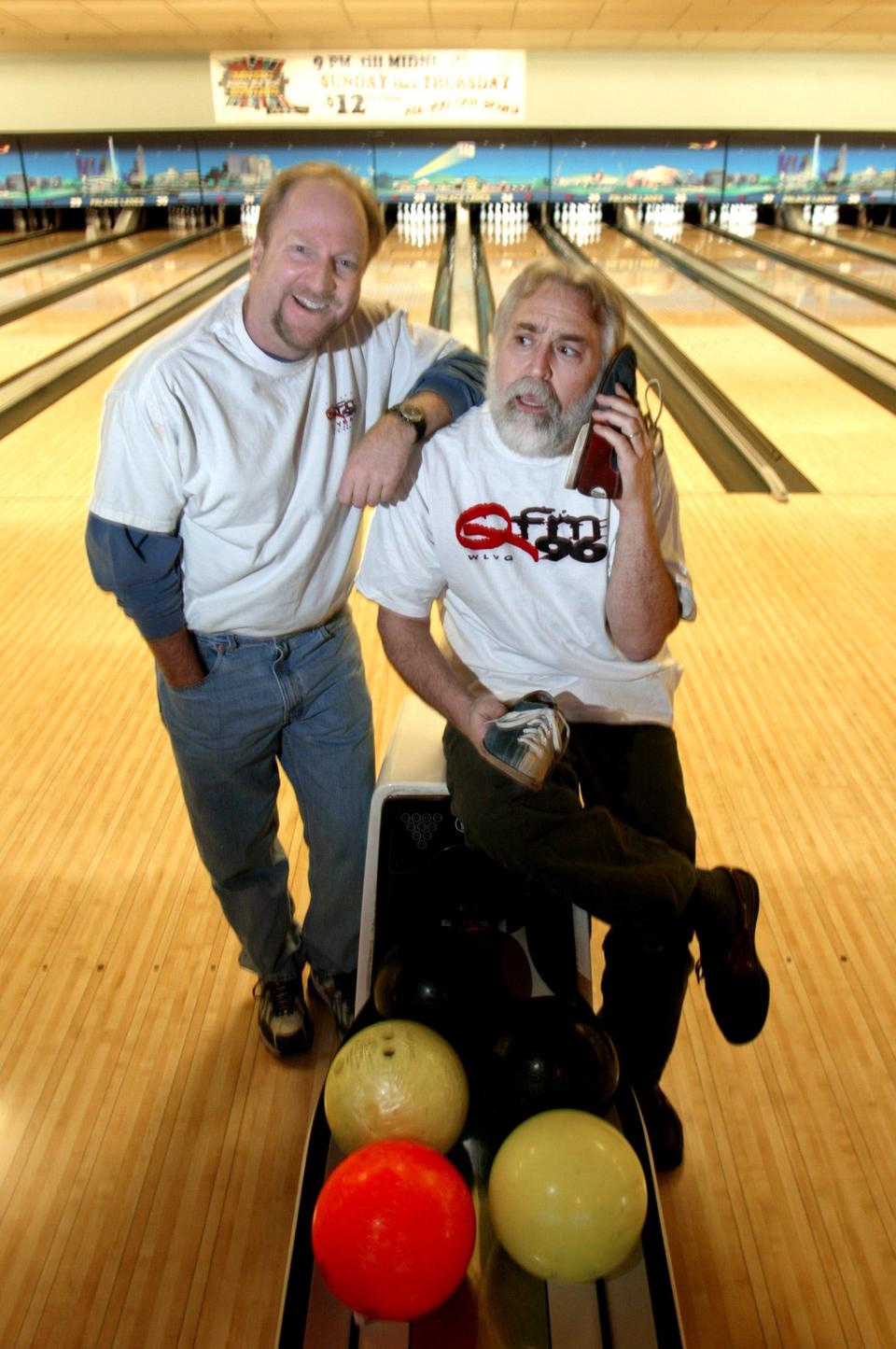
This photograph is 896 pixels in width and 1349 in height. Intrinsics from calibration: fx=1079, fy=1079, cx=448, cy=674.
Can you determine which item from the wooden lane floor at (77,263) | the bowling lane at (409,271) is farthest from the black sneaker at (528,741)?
the wooden lane floor at (77,263)

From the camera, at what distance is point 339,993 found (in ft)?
5.69

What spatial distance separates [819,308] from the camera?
21.8ft

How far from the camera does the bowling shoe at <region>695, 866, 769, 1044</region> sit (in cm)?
142

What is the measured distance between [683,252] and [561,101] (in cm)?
192

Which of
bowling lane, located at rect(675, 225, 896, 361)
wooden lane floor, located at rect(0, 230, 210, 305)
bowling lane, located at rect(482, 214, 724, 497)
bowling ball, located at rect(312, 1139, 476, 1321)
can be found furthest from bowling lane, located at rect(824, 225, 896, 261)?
bowling ball, located at rect(312, 1139, 476, 1321)

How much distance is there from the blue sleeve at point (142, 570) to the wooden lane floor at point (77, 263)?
6.24 metres

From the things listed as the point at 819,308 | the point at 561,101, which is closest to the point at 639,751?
the point at 819,308

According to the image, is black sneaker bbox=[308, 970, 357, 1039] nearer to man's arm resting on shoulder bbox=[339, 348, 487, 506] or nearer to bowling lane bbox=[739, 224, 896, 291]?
man's arm resting on shoulder bbox=[339, 348, 487, 506]

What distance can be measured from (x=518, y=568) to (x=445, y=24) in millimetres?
7882

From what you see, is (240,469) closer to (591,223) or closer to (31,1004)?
(31,1004)

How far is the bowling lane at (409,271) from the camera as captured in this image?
22.1 feet

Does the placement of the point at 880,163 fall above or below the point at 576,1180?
above

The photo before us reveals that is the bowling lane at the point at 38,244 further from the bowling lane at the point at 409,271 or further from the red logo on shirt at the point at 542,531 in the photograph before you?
the red logo on shirt at the point at 542,531

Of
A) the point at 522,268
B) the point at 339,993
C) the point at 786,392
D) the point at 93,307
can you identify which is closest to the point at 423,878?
the point at 339,993
